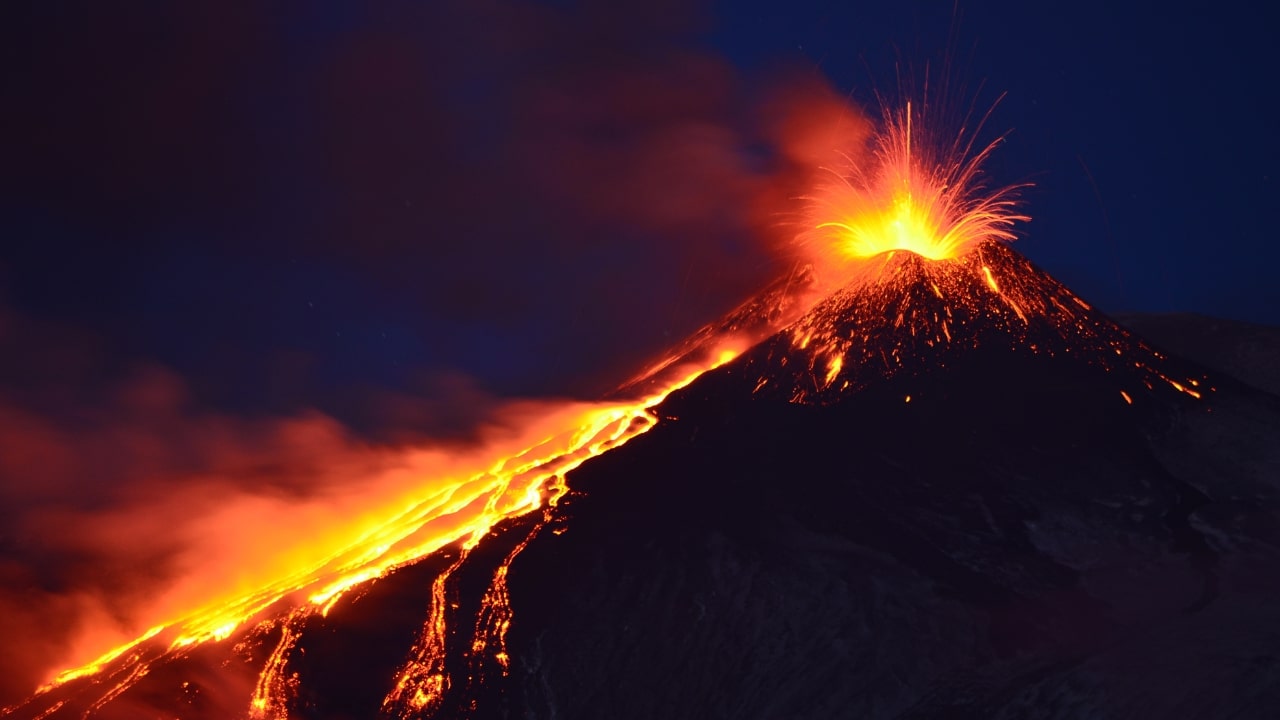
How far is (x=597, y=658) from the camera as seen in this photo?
11219mm

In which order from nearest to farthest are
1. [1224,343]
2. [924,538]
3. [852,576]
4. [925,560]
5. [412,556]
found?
[852,576]
[925,560]
[924,538]
[412,556]
[1224,343]

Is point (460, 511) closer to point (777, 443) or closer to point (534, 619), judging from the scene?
point (534, 619)

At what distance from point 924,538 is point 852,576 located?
1.44m

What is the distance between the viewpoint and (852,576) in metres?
12.0

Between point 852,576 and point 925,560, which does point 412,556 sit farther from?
point 925,560

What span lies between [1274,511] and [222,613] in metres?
14.2

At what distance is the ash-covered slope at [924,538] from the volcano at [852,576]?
0.13 feet

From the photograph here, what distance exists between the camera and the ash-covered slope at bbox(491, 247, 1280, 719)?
9.87 meters

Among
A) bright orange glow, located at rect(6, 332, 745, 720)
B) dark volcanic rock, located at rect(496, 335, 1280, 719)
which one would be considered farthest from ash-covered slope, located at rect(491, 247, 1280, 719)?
bright orange glow, located at rect(6, 332, 745, 720)

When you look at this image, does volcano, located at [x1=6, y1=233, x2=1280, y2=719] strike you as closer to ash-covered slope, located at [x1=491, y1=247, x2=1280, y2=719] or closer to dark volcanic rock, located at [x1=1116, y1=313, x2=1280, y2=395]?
ash-covered slope, located at [x1=491, y1=247, x2=1280, y2=719]

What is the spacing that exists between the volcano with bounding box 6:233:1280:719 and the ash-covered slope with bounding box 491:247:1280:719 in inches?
1.6

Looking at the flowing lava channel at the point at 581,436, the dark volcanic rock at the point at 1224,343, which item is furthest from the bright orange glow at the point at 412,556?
the dark volcanic rock at the point at 1224,343

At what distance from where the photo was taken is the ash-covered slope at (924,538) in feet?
32.4

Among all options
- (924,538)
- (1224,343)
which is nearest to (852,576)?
(924,538)
